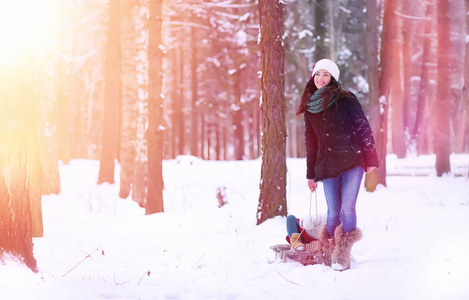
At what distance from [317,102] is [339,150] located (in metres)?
0.60

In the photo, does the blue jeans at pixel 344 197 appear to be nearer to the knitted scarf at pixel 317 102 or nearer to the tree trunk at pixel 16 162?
the knitted scarf at pixel 317 102

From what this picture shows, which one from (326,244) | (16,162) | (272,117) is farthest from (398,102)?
(16,162)

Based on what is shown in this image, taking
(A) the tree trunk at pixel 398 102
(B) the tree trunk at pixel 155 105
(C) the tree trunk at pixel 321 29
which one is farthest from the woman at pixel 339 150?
(A) the tree trunk at pixel 398 102

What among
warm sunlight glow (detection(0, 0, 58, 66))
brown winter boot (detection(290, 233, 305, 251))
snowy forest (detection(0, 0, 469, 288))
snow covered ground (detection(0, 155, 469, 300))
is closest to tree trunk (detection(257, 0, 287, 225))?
snowy forest (detection(0, 0, 469, 288))

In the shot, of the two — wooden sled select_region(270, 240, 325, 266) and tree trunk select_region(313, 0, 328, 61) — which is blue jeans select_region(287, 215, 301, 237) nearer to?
wooden sled select_region(270, 240, 325, 266)

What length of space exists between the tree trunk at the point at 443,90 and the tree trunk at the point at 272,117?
30.9 ft

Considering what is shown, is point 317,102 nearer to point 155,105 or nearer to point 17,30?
point 17,30

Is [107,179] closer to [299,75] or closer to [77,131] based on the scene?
[299,75]

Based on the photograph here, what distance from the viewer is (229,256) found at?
6.32 meters

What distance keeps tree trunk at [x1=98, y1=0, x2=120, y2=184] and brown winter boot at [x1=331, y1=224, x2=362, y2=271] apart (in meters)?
12.6

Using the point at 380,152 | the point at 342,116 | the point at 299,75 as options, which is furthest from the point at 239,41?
the point at 342,116

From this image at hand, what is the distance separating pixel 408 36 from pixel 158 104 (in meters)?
19.5

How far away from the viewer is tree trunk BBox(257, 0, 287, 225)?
833 cm

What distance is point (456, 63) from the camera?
23297mm
